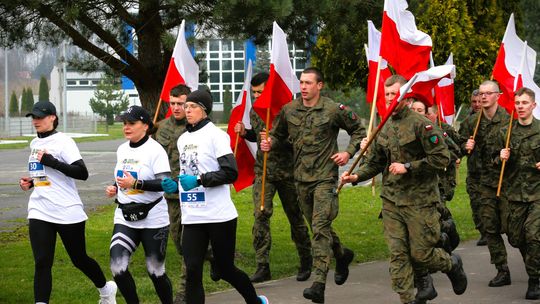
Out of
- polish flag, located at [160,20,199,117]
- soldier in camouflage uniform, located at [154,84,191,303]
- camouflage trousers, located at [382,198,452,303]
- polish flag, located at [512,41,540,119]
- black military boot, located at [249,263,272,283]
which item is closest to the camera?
camouflage trousers, located at [382,198,452,303]

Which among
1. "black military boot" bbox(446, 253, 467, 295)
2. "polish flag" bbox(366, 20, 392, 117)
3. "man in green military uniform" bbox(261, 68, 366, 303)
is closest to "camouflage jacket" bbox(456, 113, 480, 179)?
"polish flag" bbox(366, 20, 392, 117)

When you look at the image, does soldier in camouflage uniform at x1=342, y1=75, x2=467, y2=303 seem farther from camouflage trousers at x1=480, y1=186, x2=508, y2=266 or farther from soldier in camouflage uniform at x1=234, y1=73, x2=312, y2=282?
soldier in camouflage uniform at x1=234, y1=73, x2=312, y2=282

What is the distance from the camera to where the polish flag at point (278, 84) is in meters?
9.84

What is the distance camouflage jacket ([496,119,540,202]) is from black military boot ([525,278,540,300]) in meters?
0.72

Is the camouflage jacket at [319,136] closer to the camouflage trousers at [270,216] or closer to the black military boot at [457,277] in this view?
the camouflage trousers at [270,216]

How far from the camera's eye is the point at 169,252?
1205 cm

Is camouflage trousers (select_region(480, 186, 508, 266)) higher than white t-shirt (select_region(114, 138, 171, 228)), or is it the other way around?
white t-shirt (select_region(114, 138, 171, 228))

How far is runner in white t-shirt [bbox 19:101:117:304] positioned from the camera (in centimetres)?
774

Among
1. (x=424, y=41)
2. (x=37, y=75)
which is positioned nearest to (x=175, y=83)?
(x=424, y=41)

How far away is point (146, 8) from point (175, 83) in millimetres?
891

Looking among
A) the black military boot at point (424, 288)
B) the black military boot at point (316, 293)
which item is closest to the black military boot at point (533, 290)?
the black military boot at point (424, 288)

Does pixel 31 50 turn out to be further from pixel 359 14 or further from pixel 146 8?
pixel 359 14

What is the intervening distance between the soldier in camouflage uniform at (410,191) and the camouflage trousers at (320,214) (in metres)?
0.90

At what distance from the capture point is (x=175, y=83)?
33.4 ft
